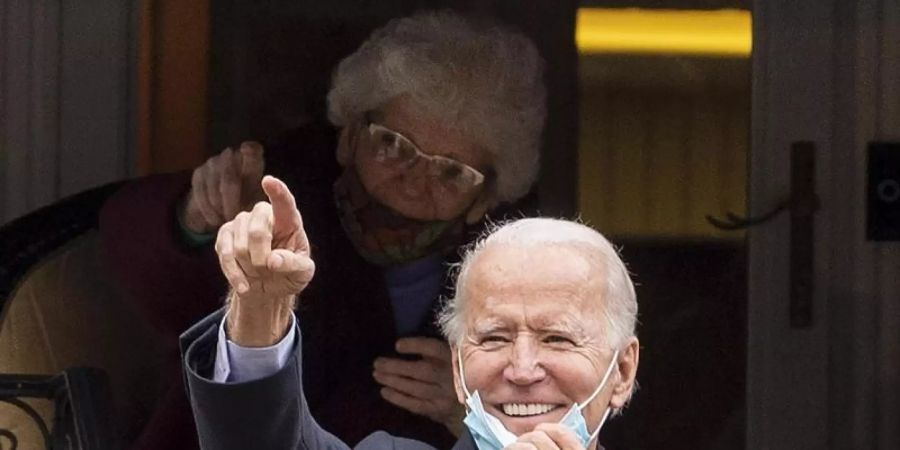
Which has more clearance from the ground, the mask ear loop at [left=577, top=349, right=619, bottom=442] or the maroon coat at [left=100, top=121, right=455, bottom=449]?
the mask ear loop at [left=577, top=349, right=619, bottom=442]

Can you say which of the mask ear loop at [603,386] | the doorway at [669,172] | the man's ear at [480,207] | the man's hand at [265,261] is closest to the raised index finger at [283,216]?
the man's hand at [265,261]

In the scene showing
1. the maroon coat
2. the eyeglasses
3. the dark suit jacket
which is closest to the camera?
the dark suit jacket

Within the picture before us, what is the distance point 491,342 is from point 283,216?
403mm

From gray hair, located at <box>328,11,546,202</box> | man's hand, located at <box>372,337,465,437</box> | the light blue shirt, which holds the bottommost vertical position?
man's hand, located at <box>372,337,465,437</box>

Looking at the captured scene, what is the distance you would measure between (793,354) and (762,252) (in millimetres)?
230

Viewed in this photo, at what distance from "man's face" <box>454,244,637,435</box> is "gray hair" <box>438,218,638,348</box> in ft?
0.05

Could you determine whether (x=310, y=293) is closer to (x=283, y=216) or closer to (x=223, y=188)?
(x=223, y=188)

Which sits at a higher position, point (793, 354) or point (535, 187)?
point (535, 187)

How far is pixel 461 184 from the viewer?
13.3 ft

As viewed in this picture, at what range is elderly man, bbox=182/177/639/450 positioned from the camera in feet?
8.79

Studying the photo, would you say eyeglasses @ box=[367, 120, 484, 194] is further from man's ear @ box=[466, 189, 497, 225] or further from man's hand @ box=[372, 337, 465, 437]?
man's hand @ box=[372, 337, 465, 437]

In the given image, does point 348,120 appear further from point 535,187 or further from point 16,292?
point 16,292

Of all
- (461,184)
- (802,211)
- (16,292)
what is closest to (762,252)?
(802,211)

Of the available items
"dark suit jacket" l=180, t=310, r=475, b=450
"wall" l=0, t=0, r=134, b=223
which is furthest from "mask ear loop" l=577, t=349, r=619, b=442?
"wall" l=0, t=0, r=134, b=223
